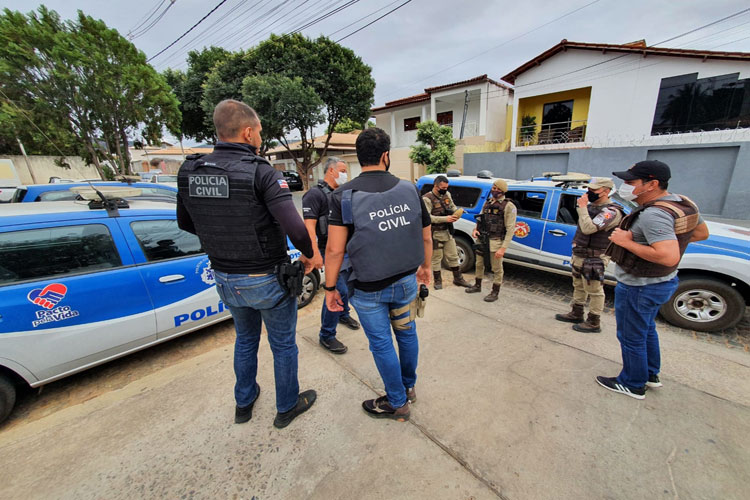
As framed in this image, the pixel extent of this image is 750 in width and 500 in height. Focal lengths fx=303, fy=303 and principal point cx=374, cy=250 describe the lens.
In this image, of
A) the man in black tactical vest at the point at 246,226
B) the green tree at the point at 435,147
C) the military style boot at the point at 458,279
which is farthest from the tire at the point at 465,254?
the green tree at the point at 435,147

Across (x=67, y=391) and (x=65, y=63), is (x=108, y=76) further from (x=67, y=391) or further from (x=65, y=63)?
(x=67, y=391)

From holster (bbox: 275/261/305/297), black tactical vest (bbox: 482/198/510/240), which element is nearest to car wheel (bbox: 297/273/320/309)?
holster (bbox: 275/261/305/297)

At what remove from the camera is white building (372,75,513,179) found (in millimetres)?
→ 15805

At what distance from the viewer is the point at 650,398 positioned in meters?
2.24

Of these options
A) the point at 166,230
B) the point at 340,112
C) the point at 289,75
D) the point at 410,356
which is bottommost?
the point at 410,356

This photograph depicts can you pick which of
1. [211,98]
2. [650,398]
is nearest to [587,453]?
[650,398]

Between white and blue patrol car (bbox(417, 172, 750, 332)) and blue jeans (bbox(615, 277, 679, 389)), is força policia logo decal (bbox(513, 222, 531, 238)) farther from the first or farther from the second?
blue jeans (bbox(615, 277, 679, 389))

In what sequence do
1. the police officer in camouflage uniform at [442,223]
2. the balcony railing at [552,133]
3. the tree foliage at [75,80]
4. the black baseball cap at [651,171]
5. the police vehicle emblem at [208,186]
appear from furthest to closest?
the balcony railing at [552,133]
the tree foliage at [75,80]
the police officer in camouflage uniform at [442,223]
the black baseball cap at [651,171]
the police vehicle emblem at [208,186]

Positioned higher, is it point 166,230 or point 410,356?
point 166,230

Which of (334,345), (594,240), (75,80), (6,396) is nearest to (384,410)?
(334,345)

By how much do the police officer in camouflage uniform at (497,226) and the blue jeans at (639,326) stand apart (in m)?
1.71

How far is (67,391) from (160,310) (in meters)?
1.02

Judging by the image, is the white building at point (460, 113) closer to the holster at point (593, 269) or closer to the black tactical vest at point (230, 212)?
the holster at point (593, 269)

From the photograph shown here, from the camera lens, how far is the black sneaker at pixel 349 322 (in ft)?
11.0
